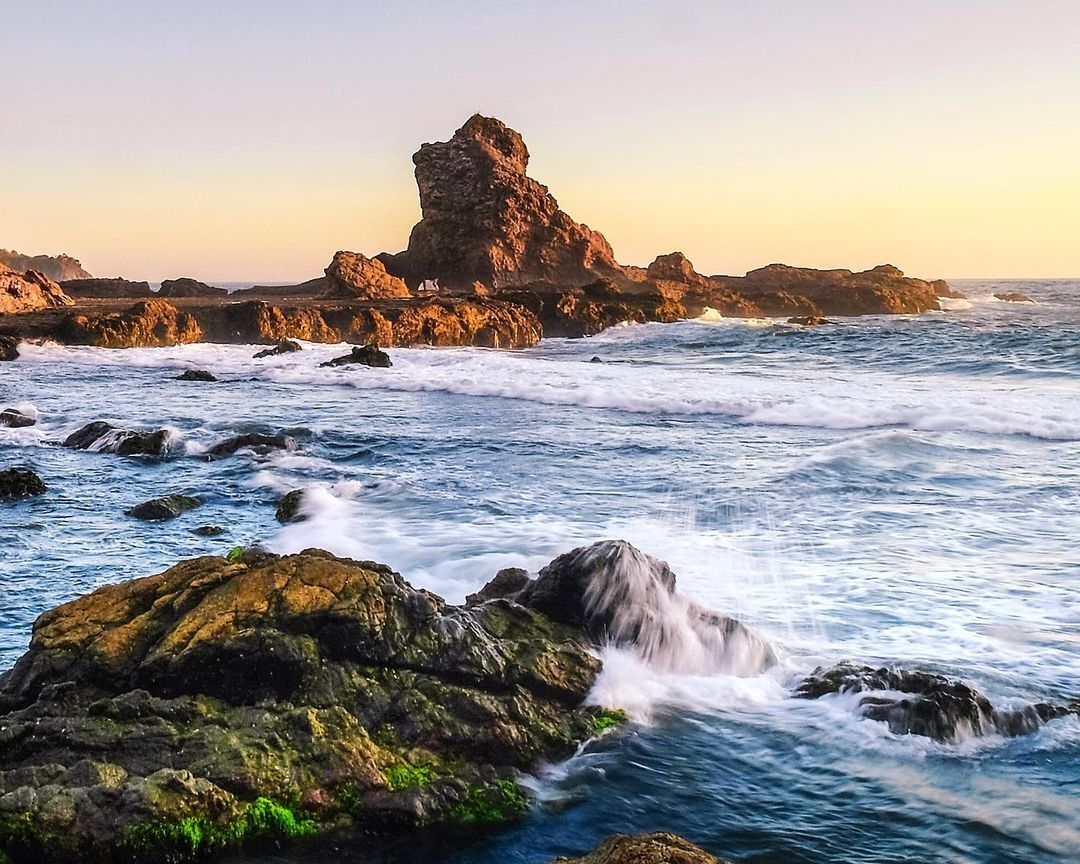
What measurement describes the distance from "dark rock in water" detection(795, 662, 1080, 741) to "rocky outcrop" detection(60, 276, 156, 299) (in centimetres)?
6752

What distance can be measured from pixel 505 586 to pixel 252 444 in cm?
971

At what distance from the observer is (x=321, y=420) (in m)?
20.6

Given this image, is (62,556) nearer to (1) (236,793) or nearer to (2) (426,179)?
(1) (236,793)

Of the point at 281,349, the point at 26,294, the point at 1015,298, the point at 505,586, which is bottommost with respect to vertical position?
the point at 505,586

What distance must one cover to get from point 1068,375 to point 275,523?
972 inches

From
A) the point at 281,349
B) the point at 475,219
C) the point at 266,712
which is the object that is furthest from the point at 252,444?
the point at 475,219

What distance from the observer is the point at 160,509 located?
11023 millimetres

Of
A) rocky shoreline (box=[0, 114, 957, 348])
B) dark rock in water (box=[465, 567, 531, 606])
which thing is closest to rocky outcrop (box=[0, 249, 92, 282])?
rocky shoreline (box=[0, 114, 957, 348])

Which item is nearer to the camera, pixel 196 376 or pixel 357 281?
pixel 196 376

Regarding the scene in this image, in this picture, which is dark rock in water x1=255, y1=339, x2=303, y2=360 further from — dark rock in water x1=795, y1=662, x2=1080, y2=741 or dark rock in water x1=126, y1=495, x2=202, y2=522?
dark rock in water x1=795, y1=662, x2=1080, y2=741

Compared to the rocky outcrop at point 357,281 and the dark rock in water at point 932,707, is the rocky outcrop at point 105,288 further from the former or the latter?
the dark rock in water at point 932,707

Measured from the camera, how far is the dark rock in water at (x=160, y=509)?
1098cm

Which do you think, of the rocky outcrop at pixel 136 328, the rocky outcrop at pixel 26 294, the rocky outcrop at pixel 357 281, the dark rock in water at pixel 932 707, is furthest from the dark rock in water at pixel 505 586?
the rocky outcrop at pixel 357 281

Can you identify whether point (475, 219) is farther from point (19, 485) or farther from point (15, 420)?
point (19, 485)
